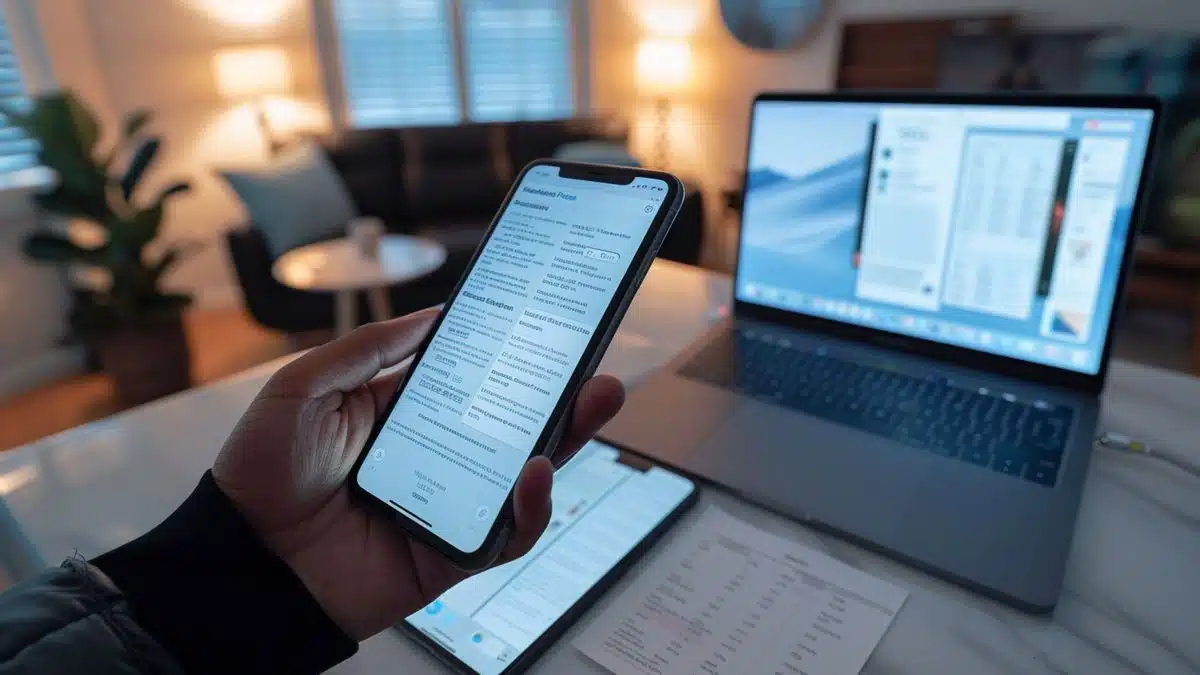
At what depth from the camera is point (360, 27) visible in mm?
3086

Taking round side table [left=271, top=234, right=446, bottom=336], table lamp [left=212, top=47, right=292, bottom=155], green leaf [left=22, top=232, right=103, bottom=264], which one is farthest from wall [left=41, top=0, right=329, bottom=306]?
round side table [left=271, top=234, right=446, bottom=336]

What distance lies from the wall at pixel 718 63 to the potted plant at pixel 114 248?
2.27 meters

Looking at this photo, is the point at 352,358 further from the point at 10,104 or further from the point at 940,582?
the point at 10,104

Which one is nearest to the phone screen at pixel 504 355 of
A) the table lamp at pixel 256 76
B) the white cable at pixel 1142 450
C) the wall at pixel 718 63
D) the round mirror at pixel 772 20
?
the white cable at pixel 1142 450

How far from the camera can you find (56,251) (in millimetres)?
1919

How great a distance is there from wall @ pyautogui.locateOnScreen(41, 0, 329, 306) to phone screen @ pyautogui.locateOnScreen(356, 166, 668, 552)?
7.84ft

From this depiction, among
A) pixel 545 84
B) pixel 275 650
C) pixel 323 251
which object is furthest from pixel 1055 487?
pixel 545 84

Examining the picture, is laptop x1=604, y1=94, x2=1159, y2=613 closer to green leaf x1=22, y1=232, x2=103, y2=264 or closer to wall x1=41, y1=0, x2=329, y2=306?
green leaf x1=22, y1=232, x2=103, y2=264

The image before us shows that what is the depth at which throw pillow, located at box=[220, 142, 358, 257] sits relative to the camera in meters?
2.21

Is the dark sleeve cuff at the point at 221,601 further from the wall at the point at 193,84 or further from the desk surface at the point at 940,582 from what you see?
the wall at the point at 193,84

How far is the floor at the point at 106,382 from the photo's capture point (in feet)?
6.66

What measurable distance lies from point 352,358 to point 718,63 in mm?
3225

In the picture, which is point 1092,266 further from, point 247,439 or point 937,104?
point 247,439

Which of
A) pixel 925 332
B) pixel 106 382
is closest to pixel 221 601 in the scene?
pixel 925 332
